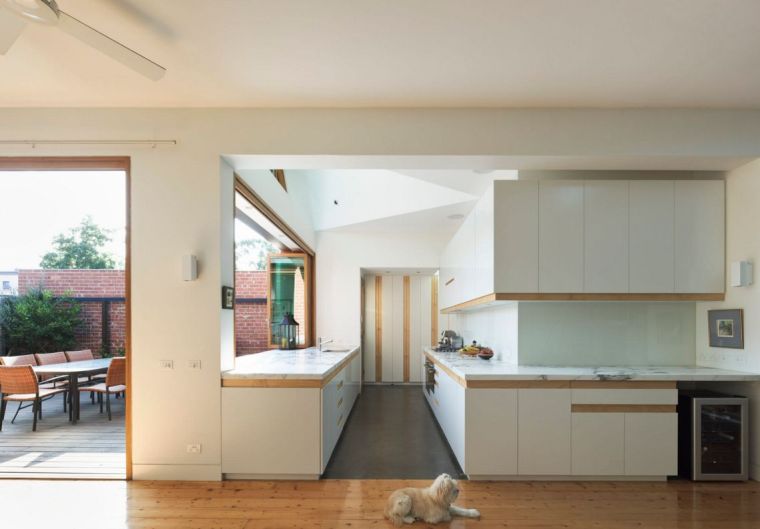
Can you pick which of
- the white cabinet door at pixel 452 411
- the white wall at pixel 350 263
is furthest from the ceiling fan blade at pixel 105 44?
the white wall at pixel 350 263

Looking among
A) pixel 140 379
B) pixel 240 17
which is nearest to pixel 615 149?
pixel 240 17

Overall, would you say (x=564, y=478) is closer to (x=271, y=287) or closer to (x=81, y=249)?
(x=81, y=249)

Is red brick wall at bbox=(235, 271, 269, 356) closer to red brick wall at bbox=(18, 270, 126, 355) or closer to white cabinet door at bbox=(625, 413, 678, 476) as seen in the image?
red brick wall at bbox=(18, 270, 126, 355)

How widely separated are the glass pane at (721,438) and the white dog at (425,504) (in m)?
2.11

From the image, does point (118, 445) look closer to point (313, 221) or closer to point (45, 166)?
point (45, 166)

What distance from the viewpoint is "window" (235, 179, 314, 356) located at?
19.4 ft

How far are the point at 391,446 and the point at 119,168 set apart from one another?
336 cm

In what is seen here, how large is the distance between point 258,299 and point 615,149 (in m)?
5.09

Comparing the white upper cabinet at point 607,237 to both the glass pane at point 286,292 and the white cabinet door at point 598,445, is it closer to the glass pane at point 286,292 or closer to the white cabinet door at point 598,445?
the white cabinet door at point 598,445

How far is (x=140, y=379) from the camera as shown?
3.35 m

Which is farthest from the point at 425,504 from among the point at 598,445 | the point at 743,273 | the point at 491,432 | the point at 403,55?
the point at 743,273

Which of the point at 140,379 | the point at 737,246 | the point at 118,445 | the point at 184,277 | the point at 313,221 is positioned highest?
the point at 313,221

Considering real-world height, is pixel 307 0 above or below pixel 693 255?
above

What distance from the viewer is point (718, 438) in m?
3.39
